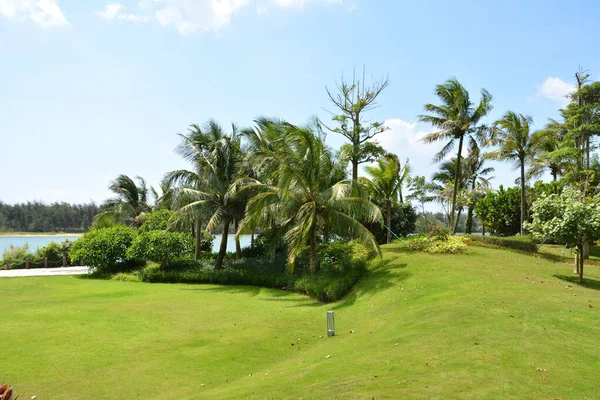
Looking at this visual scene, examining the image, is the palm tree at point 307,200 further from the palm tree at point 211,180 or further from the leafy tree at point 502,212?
the leafy tree at point 502,212

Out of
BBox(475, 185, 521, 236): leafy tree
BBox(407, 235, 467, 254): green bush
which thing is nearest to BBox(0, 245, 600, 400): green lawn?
BBox(407, 235, 467, 254): green bush

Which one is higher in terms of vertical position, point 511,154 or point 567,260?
point 511,154

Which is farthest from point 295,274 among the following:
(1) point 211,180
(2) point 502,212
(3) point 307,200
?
(2) point 502,212

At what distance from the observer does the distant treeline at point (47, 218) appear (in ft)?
314

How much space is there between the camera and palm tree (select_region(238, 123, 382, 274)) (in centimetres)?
1572

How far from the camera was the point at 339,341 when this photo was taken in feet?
30.2

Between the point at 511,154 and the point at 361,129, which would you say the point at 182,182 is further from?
the point at 511,154

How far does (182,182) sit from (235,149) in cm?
323

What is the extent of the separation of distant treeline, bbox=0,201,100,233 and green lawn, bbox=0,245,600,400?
299 ft

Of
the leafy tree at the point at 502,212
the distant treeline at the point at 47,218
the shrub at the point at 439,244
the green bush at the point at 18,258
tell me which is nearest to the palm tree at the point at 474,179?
the leafy tree at the point at 502,212

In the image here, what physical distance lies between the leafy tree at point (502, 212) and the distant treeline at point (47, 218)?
290 feet

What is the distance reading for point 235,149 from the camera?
71.6 feet

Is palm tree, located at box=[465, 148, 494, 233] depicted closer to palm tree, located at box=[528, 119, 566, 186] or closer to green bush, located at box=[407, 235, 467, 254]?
palm tree, located at box=[528, 119, 566, 186]

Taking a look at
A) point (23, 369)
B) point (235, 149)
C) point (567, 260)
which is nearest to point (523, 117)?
point (567, 260)
